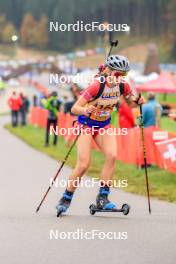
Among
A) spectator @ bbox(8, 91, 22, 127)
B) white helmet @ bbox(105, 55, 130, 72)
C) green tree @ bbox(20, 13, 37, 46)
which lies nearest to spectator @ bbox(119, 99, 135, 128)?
white helmet @ bbox(105, 55, 130, 72)

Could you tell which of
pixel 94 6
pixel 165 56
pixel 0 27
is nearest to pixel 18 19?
pixel 0 27

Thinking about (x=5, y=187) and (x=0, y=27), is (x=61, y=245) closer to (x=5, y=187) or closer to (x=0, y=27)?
(x=5, y=187)

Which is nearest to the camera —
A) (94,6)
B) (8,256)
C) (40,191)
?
(8,256)

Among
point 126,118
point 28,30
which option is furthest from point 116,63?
point 28,30

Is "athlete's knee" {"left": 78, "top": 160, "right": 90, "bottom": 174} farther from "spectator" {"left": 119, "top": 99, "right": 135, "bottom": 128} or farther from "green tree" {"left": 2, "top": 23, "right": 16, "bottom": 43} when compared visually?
"green tree" {"left": 2, "top": 23, "right": 16, "bottom": 43}

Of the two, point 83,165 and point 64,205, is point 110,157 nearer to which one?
point 83,165

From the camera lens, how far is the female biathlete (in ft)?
28.3

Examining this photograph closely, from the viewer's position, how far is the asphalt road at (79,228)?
663 centimetres

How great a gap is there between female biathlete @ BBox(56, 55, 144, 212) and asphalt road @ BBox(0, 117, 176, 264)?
380 mm

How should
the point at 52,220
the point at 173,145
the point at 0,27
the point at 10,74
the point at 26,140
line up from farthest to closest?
1. the point at 0,27
2. the point at 10,74
3. the point at 26,140
4. the point at 173,145
5. the point at 52,220

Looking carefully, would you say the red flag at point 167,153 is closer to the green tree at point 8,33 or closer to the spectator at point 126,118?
the spectator at point 126,118

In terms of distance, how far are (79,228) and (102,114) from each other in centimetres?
141

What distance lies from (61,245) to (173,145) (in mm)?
6569

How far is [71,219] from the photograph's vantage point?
8852 mm
